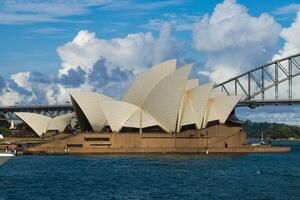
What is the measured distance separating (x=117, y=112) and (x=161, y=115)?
17.3ft

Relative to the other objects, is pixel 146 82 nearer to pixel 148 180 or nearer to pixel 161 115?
pixel 161 115

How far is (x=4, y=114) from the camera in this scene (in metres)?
144

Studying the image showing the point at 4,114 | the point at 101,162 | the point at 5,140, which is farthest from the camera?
the point at 4,114

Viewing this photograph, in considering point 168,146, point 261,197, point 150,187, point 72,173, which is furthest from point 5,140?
point 261,197

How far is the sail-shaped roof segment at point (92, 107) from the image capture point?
93562 mm

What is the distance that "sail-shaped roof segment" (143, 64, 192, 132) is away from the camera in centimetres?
8662

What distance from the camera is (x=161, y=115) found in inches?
3575

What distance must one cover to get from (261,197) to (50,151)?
5136 cm

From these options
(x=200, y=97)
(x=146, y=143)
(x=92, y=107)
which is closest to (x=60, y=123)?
(x=92, y=107)

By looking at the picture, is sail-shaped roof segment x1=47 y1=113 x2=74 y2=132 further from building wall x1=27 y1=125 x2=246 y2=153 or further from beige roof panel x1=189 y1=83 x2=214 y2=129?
beige roof panel x1=189 y1=83 x2=214 y2=129

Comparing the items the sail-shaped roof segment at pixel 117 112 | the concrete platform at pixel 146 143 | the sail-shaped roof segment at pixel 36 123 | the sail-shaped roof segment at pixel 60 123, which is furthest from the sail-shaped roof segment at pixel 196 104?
the sail-shaped roof segment at pixel 36 123

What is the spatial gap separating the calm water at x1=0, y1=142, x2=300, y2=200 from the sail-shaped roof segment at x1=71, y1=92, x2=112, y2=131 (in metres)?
24.7

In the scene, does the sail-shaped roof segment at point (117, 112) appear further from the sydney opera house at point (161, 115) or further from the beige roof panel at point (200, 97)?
the beige roof panel at point (200, 97)

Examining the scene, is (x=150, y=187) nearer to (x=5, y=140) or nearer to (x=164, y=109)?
(x=164, y=109)
